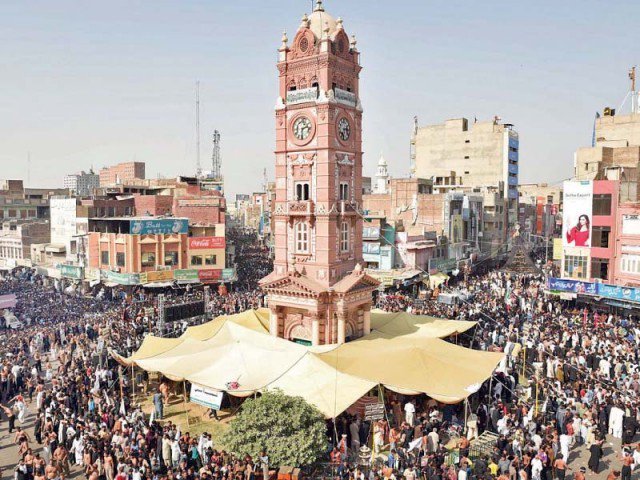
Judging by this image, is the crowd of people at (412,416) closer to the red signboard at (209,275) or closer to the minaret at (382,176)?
the red signboard at (209,275)

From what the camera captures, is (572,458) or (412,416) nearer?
(572,458)

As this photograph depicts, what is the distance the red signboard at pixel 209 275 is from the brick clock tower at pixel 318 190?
22.7 m

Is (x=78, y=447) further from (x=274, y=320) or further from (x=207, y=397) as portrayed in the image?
(x=274, y=320)

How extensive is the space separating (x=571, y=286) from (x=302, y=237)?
21574mm

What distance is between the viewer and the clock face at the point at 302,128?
28.2 meters

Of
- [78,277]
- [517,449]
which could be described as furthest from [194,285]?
[517,449]

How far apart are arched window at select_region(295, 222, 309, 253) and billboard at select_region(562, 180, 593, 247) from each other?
22.2 meters

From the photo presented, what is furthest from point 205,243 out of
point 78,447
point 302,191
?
point 78,447

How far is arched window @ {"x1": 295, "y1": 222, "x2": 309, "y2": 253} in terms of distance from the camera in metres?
28.6

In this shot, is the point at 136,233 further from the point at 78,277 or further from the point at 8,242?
the point at 8,242

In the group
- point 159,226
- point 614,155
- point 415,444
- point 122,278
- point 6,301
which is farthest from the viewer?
point 614,155

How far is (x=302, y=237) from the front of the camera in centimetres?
2881

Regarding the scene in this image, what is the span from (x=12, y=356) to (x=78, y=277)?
23.6 metres

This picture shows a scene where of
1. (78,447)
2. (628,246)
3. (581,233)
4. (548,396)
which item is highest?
(581,233)
